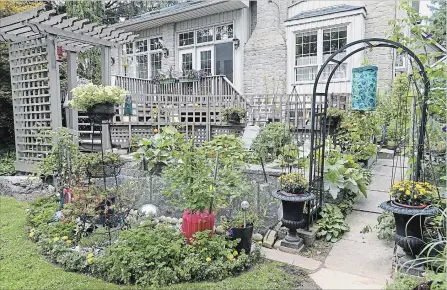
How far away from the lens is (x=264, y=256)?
10.9 feet

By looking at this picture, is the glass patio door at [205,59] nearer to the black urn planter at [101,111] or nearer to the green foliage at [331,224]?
the black urn planter at [101,111]

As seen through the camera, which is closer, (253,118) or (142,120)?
(253,118)

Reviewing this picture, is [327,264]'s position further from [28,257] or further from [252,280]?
[28,257]

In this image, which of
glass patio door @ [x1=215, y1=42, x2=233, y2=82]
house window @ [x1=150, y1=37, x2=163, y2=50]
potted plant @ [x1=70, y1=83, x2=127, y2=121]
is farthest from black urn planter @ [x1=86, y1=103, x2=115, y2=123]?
house window @ [x1=150, y1=37, x2=163, y2=50]

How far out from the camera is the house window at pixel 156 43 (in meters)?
13.3

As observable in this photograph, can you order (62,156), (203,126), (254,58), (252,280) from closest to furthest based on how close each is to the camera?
(252,280), (62,156), (203,126), (254,58)

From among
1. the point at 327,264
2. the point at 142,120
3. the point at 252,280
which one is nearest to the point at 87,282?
the point at 252,280

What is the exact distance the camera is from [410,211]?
2855 millimetres

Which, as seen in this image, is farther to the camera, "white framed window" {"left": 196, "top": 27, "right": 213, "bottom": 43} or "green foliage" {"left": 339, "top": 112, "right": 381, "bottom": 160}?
"white framed window" {"left": 196, "top": 27, "right": 213, "bottom": 43}

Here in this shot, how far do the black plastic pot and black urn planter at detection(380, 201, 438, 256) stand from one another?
557 cm

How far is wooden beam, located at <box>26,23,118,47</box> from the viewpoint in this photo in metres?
5.80

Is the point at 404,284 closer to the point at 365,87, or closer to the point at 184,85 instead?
the point at 365,87

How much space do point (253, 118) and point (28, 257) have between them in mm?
6200

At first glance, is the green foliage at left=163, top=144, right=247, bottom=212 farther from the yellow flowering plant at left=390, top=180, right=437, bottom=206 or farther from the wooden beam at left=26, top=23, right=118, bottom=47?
the wooden beam at left=26, top=23, right=118, bottom=47
